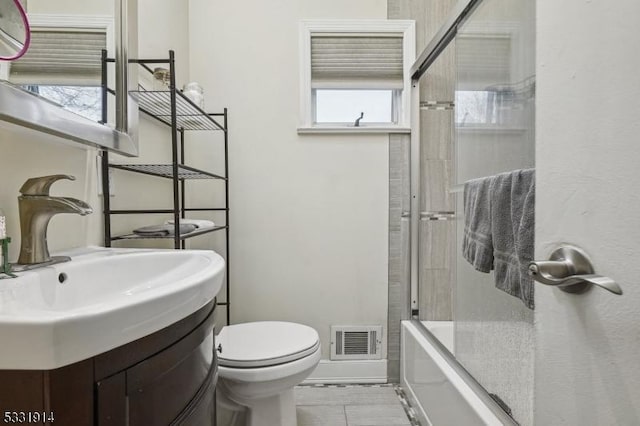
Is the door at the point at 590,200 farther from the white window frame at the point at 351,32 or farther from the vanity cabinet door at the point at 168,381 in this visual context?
the white window frame at the point at 351,32

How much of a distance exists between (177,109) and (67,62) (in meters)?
0.57

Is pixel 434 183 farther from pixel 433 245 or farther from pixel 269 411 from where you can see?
pixel 269 411

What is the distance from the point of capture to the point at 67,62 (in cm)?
87

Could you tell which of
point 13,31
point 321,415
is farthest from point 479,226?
point 13,31

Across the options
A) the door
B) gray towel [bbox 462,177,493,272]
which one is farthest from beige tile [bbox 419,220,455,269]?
the door

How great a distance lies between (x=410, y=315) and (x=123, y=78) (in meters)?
1.68

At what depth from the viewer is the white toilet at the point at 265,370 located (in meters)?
1.15

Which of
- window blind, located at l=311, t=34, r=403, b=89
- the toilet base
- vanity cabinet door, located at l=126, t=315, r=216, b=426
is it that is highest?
window blind, located at l=311, t=34, r=403, b=89

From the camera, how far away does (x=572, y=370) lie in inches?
18.8

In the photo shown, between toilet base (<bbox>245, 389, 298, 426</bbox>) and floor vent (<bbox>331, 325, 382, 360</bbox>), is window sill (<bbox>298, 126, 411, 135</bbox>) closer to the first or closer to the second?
floor vent (<bbox>331, 325, 382, 360</bbox>)

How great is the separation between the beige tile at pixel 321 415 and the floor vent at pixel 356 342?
0.87 feet

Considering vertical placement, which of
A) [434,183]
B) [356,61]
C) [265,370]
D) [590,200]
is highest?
[356,61]

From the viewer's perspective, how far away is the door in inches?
15.6

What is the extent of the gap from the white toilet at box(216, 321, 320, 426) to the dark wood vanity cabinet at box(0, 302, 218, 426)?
435 millimetres
